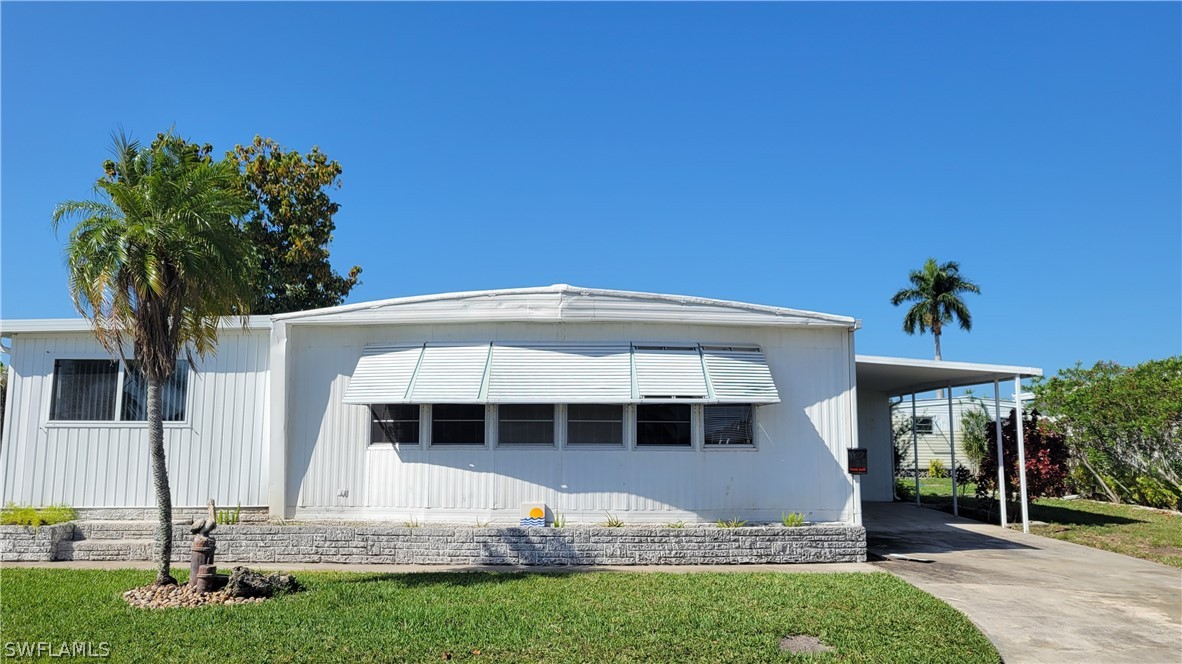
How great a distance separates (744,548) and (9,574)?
8949 mm

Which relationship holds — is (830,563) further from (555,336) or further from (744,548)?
(555,336)

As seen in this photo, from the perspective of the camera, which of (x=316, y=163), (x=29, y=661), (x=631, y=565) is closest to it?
(x=29, y=661)

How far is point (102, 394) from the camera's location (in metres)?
11.7

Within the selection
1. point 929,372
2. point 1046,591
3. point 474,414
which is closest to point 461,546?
point 474,414

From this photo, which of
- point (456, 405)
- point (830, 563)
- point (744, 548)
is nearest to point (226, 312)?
point (456, 405)

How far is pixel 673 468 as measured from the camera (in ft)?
36.3

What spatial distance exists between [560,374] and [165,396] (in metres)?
5.97

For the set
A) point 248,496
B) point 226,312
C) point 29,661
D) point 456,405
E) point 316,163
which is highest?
point 316,163

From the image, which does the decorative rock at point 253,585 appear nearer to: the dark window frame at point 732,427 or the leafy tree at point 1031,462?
the dark window frame at point 732,427

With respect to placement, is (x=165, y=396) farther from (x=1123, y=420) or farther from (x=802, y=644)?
(x=1123, y=420)

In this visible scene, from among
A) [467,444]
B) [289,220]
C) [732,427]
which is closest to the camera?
[467,444]

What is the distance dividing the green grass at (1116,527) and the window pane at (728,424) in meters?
6.29

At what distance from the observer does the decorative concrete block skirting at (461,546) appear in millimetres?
10109

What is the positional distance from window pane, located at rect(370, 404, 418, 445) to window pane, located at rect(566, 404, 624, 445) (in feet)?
7.36
